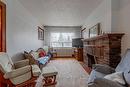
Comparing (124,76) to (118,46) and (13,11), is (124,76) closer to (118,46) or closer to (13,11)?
(118,46)

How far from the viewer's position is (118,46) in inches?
145

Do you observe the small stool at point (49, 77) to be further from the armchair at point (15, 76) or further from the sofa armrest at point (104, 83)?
the sofa armrest at point (104, 83)

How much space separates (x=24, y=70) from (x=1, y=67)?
1.43 feet

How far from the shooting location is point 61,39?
11.2 meters

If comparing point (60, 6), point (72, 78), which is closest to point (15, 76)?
point (72, 78)

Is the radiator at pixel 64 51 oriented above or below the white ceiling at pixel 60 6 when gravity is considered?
below

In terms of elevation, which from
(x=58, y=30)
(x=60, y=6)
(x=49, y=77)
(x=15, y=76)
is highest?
(x=60, y=6)

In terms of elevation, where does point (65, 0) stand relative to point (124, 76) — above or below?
above

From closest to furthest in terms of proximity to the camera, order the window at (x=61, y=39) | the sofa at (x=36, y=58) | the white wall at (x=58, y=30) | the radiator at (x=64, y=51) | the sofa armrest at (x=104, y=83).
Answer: the sofa armrest at (x=104, y=83) → the sofa at (x=36, y=58) → the radiator at (x=64, y=51) → the white wall at (x=58, y=30) → the window at (x=61, y=39)

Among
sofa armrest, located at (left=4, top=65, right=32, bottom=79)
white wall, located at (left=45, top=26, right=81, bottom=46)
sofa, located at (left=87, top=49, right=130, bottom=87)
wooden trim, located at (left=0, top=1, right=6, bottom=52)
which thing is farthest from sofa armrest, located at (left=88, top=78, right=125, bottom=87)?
white wall, located at (left=45, top=26, right=81, bottom=46)

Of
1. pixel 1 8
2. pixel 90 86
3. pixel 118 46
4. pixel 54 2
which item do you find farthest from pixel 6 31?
pixel 118 46

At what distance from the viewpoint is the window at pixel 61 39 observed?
436 inches

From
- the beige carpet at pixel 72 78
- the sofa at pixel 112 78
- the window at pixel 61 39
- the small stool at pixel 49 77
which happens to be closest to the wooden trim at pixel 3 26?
the small stool at pixel 49 77

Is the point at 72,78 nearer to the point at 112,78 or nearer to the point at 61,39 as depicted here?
the point at 112,78
